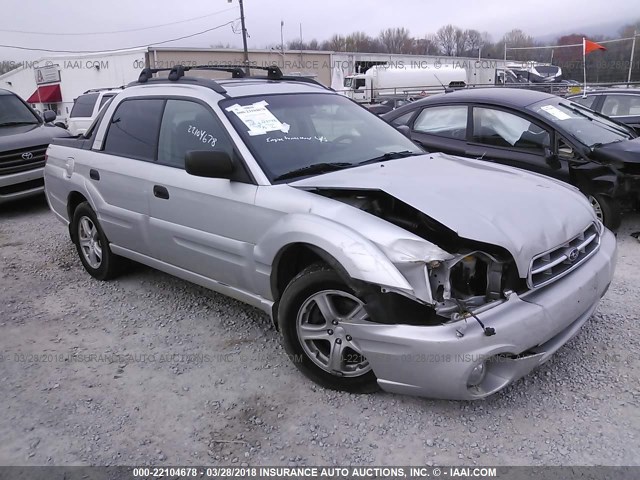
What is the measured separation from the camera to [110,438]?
2.76 meters

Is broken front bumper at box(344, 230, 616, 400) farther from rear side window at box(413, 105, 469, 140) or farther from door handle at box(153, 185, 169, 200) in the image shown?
rear side window at box(413, 105, 469, 140)

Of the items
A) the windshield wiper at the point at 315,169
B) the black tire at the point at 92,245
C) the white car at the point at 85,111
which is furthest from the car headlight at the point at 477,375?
the white car at the point at 85,111

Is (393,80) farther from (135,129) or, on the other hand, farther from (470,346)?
(470,346)

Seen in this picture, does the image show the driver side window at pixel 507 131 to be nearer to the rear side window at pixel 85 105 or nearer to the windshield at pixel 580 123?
the windshield at pixel 580 123

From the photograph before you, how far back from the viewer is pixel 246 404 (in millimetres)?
2992

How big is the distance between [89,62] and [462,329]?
3769cm

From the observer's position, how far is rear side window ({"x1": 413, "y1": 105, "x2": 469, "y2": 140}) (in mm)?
6164

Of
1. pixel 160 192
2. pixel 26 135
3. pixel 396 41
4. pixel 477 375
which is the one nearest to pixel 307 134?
pixel 160 192

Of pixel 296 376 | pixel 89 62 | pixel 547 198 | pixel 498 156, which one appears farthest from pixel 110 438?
pixel 89 62

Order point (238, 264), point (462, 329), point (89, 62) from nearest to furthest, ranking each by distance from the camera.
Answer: point (462, 329) < point (238, 264) < point (89, 62)

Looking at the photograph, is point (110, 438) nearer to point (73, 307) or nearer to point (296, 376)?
point (296, 376)

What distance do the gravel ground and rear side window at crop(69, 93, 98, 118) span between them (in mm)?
10501

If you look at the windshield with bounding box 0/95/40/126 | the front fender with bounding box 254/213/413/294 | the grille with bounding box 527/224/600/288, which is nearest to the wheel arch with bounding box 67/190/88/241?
the front fender with bounding box 254/213/413/294

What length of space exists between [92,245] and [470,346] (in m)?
3.80
